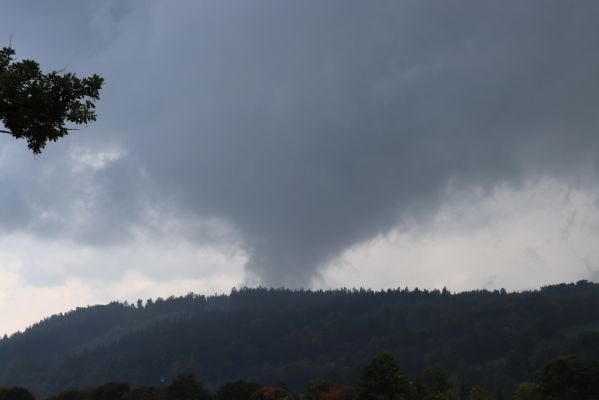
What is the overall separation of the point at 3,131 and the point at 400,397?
90.8m

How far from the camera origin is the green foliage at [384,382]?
10138cm

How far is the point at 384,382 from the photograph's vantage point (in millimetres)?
101312

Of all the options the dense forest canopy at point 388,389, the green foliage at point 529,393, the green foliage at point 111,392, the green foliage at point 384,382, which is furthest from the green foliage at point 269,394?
→ the green foliage at point 384,382

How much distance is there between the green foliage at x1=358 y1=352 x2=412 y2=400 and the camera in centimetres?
10138

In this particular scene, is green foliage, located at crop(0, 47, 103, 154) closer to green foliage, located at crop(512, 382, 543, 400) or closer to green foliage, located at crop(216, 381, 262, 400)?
green foliage, located at crop(512, 382, 543, 400)

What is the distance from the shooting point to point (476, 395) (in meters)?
166

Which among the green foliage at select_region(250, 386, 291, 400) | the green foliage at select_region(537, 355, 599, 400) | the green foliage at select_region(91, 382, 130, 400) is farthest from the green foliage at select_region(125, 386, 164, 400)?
the green foliage at select_region(537, 355, 599, 400)

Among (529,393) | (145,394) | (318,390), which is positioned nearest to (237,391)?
(145,394)

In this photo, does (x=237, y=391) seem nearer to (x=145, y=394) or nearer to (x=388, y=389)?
(x=145, y=394)

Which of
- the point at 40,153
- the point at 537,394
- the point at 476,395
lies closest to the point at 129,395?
the point at 476,395

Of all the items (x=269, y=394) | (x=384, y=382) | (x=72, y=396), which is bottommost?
(x=384, y=382)

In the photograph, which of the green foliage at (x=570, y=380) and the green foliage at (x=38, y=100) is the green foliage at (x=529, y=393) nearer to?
the green foliage at (x=570, y=380)

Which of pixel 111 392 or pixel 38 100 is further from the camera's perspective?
pixel 111 392

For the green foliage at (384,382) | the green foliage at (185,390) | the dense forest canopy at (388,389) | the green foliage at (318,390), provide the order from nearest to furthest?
the green foliage at (384,382)
the dense forest canopy at (388,389)
the green foliage at (318,390)
the green foliage at (185,390)
